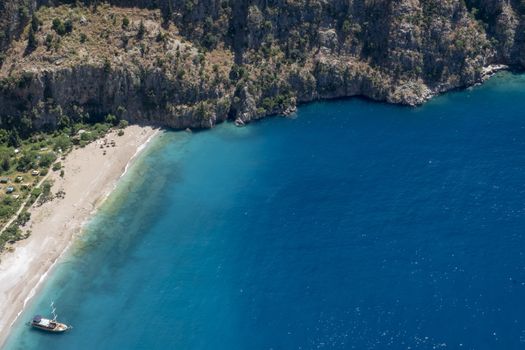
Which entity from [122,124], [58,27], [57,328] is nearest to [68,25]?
[58,27]

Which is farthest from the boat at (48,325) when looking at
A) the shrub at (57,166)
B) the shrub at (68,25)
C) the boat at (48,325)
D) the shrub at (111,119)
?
the shrub at (68,25)

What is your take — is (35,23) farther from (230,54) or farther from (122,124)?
(230,54)

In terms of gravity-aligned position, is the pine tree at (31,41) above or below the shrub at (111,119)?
above

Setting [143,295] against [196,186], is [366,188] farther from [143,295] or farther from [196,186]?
[143,295]

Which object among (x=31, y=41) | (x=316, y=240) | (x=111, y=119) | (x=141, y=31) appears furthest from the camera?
(x=141, y=31)

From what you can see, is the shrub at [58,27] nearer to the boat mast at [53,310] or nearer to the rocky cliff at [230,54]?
the rocky cliff at [230,54]

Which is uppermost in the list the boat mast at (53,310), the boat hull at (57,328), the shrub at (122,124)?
the shrub at (122,124)

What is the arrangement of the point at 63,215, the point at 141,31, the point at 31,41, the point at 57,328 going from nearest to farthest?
the point at 57,328
the point at 63,215
the point at 31,41
the point at 141,31

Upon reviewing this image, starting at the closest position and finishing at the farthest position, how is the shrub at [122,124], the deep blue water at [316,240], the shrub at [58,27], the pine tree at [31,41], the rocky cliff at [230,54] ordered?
the deep blue water at [316,240] < the pine tree at [31,41] < the rocky cliff at [230,54] < the shrub at [58,27] < the shrub at [122,124]
